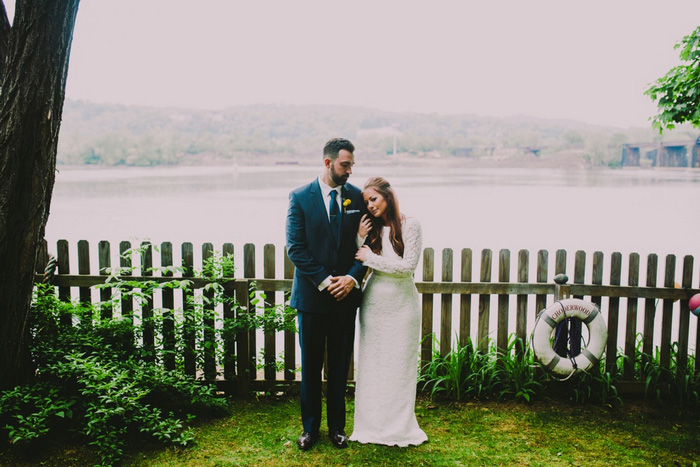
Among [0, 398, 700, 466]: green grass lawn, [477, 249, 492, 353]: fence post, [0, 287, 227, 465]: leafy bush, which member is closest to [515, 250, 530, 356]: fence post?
[477, 249, 492, 353]: fence post

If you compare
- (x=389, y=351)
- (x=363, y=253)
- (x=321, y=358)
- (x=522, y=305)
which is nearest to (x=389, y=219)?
(x=363, y=253)

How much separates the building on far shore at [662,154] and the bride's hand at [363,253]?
13443 millimetres

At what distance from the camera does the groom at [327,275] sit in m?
3.47

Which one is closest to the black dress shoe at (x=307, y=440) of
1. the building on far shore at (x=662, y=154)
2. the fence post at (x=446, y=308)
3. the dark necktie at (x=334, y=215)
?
the dark necktie at (x=334, y=215)

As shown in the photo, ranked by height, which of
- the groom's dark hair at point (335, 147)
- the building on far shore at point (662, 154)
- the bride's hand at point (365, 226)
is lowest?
the bride's hand at point (365, 226)

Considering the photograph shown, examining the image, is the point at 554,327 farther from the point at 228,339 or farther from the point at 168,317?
the point at 168,317

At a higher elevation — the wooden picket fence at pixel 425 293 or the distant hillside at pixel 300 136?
the distant hillside at pixel 300 136

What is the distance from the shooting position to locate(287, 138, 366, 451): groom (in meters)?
3.47

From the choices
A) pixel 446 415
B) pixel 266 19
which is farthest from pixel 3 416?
pixel 266 19

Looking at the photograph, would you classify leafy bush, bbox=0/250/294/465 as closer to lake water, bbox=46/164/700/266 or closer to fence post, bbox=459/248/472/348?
fence post, bbox=459/248/472/348

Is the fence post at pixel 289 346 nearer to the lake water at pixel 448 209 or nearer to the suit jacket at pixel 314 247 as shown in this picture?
the suit jacket at pixel 314 247

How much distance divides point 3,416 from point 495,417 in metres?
3.55

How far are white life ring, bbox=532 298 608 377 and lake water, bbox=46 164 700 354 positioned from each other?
4.28 metres

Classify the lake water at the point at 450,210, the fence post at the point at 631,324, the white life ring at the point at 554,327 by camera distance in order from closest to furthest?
the white life ring at the point at 554,327 < the fence post at the point at 631,324 < the lake water at the point at 450,210
